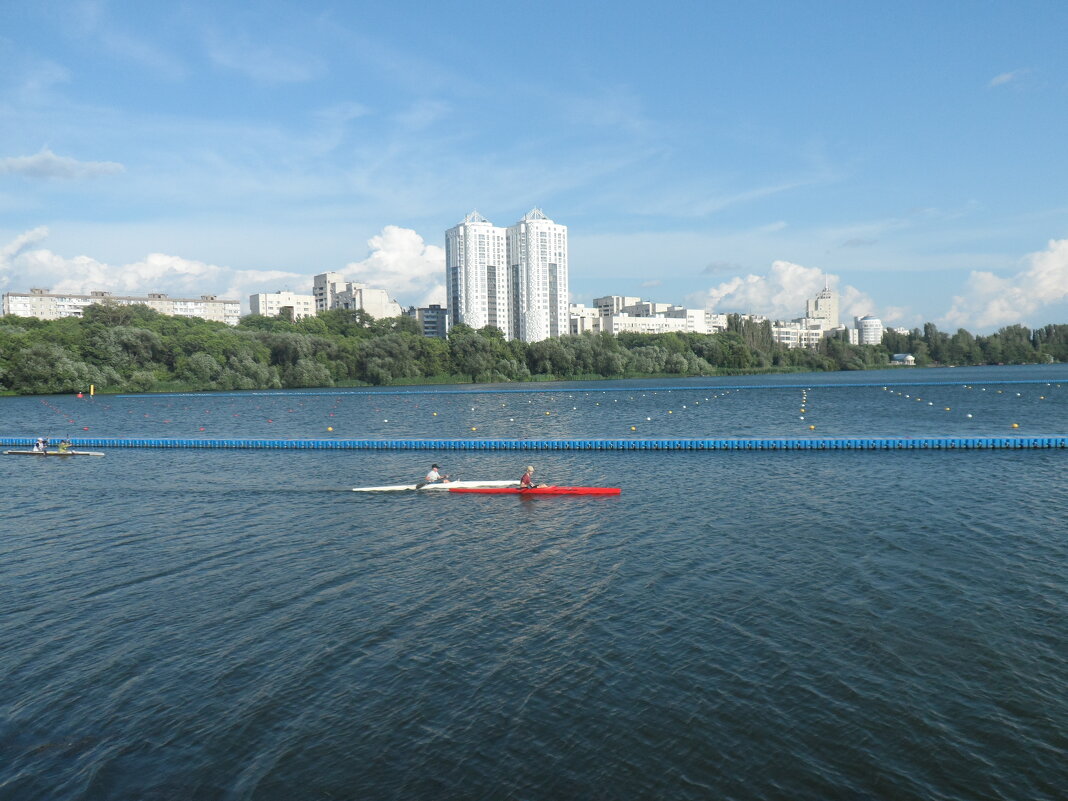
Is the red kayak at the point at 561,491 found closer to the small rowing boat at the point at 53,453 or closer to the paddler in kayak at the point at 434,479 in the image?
the paddler in kayak at the point at 434,479

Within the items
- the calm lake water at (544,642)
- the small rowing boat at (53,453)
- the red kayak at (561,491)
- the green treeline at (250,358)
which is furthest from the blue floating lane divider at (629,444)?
the green treeline at (250,358)

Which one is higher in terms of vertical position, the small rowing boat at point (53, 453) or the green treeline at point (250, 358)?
the green treeline at point (250, 358)

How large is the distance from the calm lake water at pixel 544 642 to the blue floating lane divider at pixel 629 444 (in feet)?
34.0

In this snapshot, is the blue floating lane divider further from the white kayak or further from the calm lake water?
the white kayak

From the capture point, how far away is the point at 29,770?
12.2 meters

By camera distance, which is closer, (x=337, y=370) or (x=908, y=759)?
(x=908, y=759)

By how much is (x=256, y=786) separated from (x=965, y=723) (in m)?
12.2

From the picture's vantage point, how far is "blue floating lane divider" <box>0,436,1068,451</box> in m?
45.1

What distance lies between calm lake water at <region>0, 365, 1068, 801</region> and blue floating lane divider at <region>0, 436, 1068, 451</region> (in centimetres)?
1035

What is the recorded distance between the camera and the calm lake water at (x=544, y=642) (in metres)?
12.1

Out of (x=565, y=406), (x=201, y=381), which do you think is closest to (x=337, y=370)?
(x=201, y=381)

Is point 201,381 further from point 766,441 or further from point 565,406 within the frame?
point 766,441

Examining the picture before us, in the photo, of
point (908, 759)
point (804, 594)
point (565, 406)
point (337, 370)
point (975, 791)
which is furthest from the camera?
point (337, 370)

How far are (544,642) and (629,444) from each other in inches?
1294
